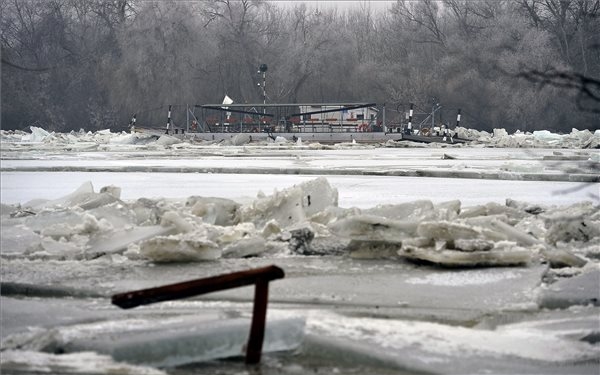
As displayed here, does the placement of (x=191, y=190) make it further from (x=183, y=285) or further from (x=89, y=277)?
(x=183, y=285)

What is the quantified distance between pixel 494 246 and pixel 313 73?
4666 centimetres

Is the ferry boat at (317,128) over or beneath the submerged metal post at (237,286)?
beneath

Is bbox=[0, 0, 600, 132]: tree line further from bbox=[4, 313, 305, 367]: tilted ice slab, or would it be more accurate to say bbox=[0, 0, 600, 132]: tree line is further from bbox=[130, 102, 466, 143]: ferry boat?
bbox=[4, 313, 305, 367]: tilted ice slab

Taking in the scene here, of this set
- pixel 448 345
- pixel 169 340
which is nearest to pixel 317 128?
pixel 448 345

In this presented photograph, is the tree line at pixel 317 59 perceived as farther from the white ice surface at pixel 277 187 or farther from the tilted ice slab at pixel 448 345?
the tilted ice slab at pixel 448 345

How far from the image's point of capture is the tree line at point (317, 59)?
37625 mm

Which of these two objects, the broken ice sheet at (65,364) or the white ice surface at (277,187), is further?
the white ice surface at (277,187)

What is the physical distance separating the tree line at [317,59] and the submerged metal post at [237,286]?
28.6m

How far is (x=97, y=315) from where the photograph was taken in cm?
358

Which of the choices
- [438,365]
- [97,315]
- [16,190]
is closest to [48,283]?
[97,315]

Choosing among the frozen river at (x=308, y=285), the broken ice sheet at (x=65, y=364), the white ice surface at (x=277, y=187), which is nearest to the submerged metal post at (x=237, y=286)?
the frozen river at (x=308, y=285)

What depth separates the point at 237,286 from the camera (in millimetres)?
2816

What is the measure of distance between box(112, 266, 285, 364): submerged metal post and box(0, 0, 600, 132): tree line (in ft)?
94.0

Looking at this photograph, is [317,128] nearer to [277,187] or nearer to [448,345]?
[277,187]
